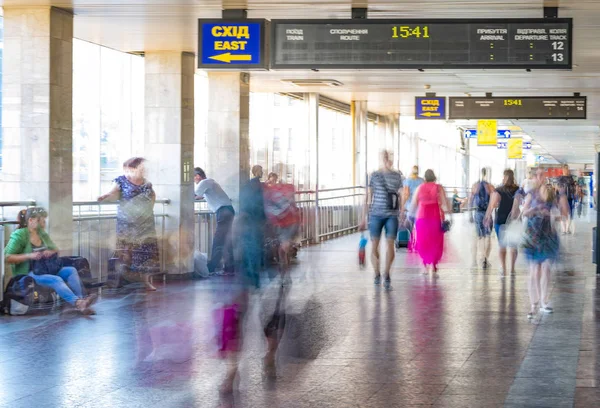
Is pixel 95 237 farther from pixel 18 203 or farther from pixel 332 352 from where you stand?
pixel 332 352

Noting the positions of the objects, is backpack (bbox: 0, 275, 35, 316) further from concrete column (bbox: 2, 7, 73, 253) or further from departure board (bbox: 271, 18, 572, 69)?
departure board (bbox: 271, 18, 572, 69)

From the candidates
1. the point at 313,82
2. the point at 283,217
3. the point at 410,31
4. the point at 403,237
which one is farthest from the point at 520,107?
the point at 283,217

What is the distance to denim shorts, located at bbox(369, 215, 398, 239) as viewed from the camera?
559 inches

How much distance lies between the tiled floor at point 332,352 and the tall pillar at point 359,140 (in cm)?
1604

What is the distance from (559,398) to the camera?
6785 millimetres

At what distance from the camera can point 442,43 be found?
11469mm

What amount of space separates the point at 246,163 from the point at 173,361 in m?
9.98

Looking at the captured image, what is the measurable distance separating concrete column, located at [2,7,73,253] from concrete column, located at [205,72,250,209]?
547cm

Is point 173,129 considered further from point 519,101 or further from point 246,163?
point 519,101

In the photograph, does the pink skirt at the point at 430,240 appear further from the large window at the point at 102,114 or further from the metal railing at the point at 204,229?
the large window at the point at 102,114

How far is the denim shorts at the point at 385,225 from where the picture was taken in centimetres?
1419

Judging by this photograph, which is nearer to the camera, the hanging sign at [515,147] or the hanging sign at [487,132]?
the hanging sign at [487,132]

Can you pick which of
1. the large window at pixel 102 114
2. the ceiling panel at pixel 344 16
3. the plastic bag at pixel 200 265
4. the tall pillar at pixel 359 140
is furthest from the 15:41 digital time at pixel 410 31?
the tall pillar at pixel 359 140

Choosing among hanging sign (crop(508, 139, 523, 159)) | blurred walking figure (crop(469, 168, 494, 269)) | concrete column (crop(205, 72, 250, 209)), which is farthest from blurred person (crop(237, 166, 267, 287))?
hanging sign (crop(508, 139, 523, 159))
